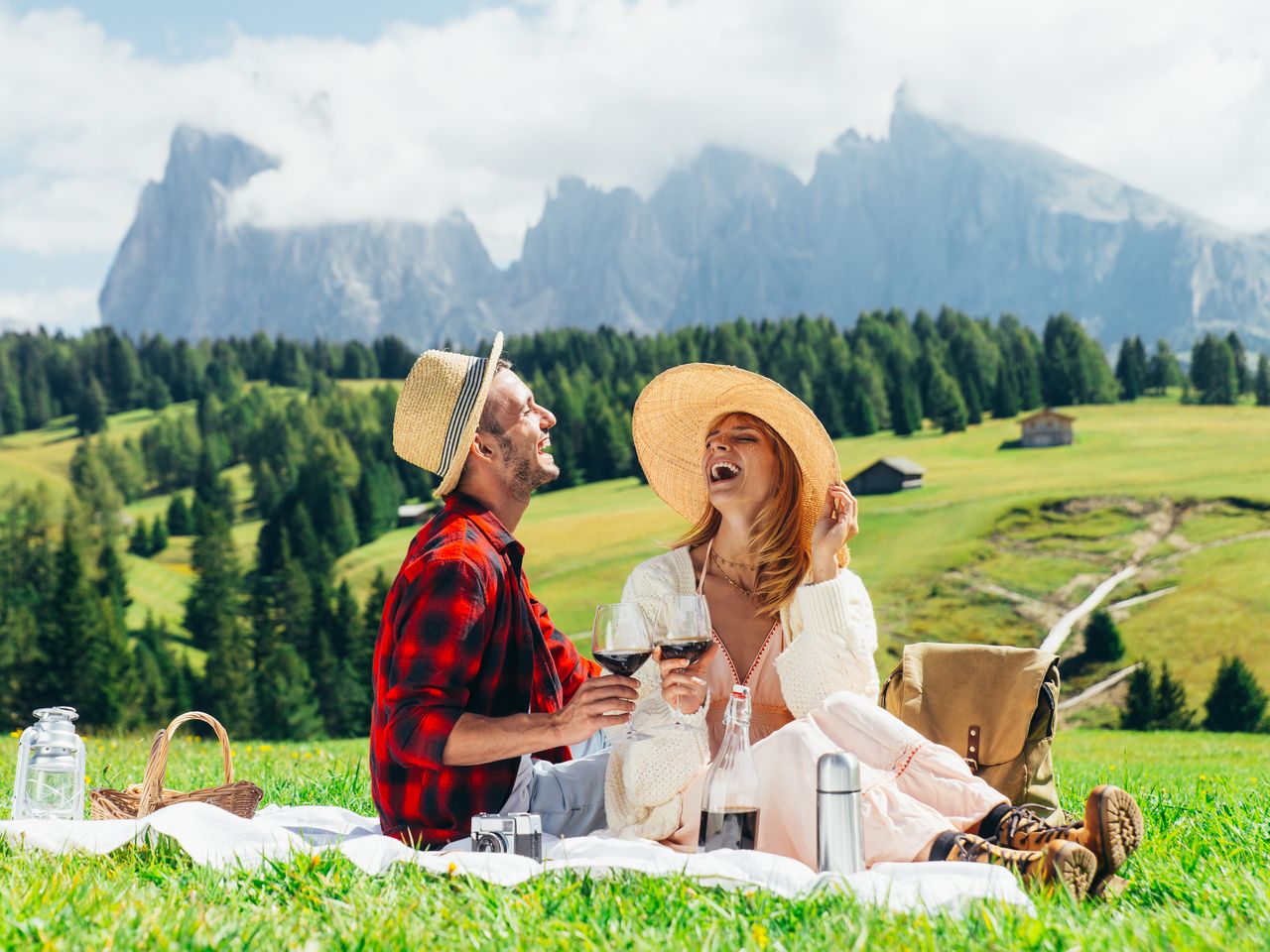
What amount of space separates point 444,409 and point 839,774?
2.13 metres

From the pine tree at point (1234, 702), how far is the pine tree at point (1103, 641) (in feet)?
20.1

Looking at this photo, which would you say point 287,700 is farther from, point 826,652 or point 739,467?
point 826,652

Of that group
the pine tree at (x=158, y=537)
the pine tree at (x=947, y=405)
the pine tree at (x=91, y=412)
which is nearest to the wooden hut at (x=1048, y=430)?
the pine tree at (x=947, y=405)

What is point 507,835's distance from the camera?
168 inches

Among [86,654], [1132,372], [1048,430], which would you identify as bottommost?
[86,654]

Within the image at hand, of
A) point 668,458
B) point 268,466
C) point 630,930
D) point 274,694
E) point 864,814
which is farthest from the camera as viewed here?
point 268,466

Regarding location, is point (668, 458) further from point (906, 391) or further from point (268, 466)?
point (268, 466)

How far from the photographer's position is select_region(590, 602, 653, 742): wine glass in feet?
12.6

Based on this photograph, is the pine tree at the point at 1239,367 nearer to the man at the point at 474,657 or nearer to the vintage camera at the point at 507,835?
the man at the point at 474,657

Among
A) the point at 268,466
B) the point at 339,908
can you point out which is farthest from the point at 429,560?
the point at 268,466

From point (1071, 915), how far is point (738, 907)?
0.97 metres

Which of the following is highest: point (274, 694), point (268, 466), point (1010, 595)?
point (268, 466)

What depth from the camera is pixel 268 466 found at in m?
119

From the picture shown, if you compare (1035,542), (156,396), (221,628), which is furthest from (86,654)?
(156,396)
